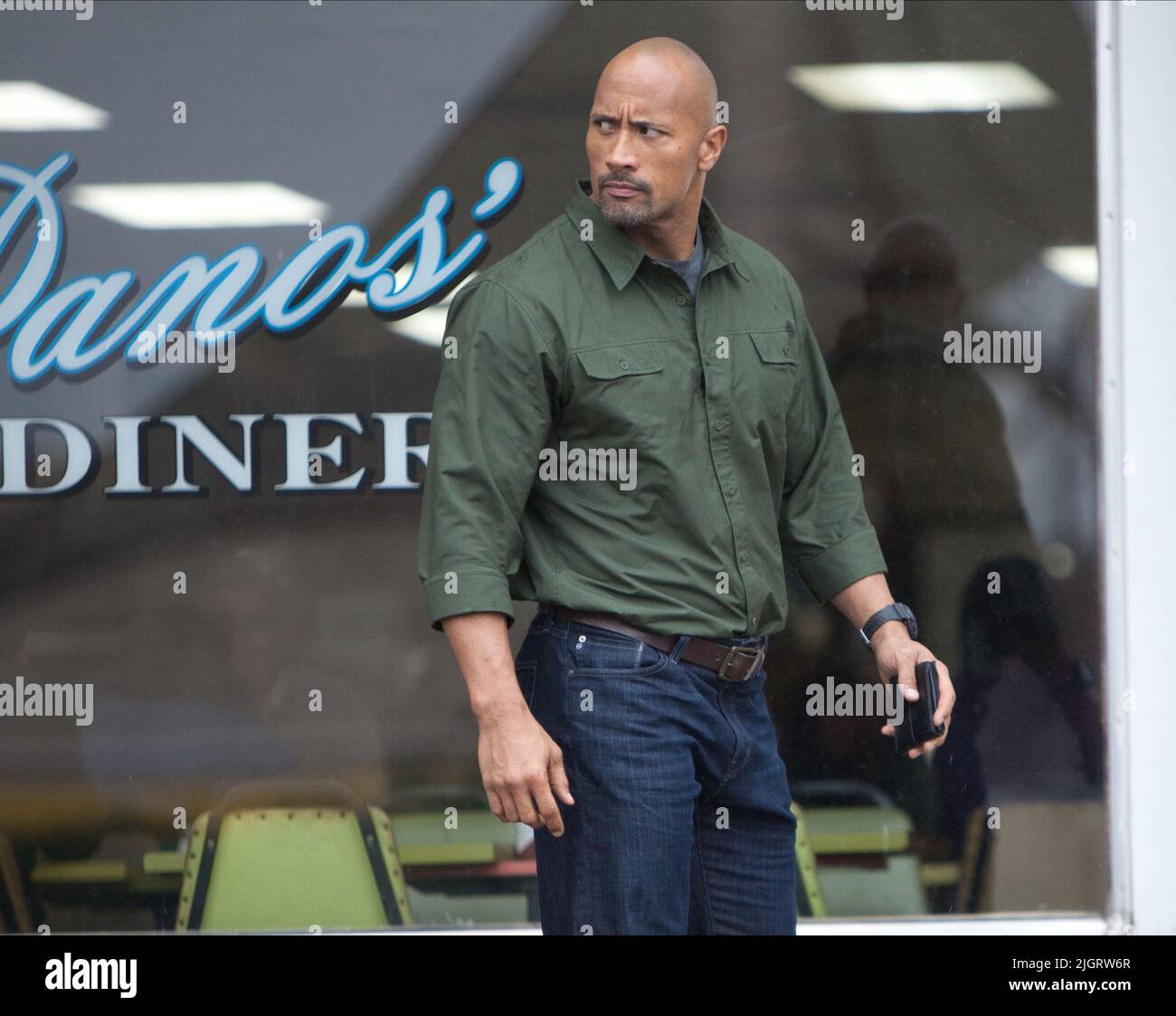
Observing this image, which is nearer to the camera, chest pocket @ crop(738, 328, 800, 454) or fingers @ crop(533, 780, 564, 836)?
fingers @ crop(533, 780, 564, 836)

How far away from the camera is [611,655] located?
234 cm

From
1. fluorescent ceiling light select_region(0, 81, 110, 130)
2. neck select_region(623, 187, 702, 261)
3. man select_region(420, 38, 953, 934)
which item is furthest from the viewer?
fluorescent ceiling light select_region(0, 81, 110, 130)

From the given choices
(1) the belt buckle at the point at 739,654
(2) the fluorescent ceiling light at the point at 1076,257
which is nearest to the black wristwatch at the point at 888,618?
(1) the belt buckle at the point at 739,654

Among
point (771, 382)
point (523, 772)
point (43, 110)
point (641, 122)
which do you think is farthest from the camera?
point (43, 110)

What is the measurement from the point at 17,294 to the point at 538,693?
2.18 m

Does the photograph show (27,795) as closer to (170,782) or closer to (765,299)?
(170,782)

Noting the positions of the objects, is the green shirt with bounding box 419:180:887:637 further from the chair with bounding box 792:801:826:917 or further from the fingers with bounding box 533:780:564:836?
the chair with bounding box 792:801:826:917

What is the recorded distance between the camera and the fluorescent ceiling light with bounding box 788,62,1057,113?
3.76 meters

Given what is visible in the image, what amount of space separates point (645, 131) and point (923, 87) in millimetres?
1662

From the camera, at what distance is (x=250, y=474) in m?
3.75

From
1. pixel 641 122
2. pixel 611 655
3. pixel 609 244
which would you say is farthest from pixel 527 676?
pixel 641 122

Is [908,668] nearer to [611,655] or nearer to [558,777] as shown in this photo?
[611,655]
